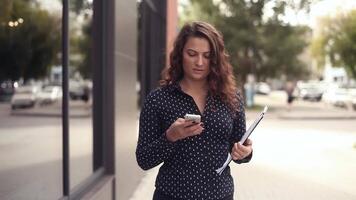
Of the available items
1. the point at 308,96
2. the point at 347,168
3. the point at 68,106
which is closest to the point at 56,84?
the point at 68,106

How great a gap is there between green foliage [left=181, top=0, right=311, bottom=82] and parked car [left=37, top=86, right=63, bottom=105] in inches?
1186

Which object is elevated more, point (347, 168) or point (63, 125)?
point (63, 125)

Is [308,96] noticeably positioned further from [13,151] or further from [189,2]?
[13,151]

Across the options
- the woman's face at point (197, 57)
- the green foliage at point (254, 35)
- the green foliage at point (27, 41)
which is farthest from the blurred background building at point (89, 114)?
the green foliage at point (254, 35)

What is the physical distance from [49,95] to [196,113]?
2746 millimetres

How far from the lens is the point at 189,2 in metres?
41.0

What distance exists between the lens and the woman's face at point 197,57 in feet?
8.74

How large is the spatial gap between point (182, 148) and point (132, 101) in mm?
6622

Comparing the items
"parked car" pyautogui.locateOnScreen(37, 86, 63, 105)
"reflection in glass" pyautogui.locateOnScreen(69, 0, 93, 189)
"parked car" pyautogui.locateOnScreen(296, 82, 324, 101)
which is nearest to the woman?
"parked car" pyautogui.locateOnScreen(37, 86, 63, 105)

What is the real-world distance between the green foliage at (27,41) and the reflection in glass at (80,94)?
636 millimetres

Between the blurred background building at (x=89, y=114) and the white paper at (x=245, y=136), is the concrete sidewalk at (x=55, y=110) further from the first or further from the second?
the white paper at (x=245, y=136)

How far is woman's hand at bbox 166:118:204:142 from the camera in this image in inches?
94.3

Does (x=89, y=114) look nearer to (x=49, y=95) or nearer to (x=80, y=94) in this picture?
(x=80, y=94)

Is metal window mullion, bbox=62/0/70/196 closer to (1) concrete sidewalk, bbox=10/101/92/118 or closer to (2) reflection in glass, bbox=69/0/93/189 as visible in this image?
(1) concrete sidewalk, bbox=10/101/92/118
